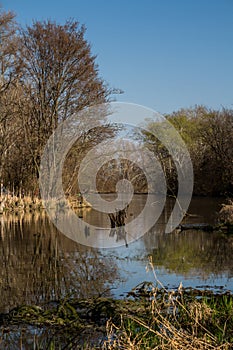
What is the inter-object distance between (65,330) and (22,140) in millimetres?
23328

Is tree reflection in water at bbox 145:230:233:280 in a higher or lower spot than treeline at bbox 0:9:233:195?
lower

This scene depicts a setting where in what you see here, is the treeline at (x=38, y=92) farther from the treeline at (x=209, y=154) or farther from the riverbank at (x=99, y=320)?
the riverbank at (x=99, y=320)

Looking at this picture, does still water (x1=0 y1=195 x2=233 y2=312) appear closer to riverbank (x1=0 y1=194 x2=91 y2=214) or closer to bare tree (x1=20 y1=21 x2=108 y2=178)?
riverbank (x1=0 y1=194 x2=91 y2=214)

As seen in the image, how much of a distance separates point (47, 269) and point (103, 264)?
47.9 inches

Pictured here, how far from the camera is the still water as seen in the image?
8.43 meters

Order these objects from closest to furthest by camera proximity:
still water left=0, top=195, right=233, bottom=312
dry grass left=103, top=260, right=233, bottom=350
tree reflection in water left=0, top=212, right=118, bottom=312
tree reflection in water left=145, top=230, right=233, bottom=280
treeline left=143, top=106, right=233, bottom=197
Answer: dry grass left=103, top=260, right=233, bottom=350 < tree reflection in water left=0, top=212, right=118, bottom=312 < still water left=0, top=195, right=233, bottom=312 < tree reflection in water left=145, top=230, right=233, bottom=280 < treeline left=143, top=106, right=233, bottom=197

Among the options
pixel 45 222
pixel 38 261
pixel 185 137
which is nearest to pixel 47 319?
pixel 38 261

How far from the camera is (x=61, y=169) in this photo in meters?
27.8

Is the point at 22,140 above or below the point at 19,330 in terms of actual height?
above

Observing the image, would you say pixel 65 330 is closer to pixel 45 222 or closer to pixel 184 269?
pixel 184 269

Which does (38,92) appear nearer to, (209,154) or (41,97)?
(41,97)

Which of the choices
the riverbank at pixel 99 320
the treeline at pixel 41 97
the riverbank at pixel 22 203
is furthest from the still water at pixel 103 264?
the treeline at pixel 41 97

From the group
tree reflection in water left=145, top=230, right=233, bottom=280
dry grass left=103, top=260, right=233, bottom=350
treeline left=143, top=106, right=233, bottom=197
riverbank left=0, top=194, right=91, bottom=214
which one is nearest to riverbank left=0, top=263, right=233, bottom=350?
dry grass left=103, top=260, right=233, bottom=350

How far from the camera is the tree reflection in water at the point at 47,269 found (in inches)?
322
